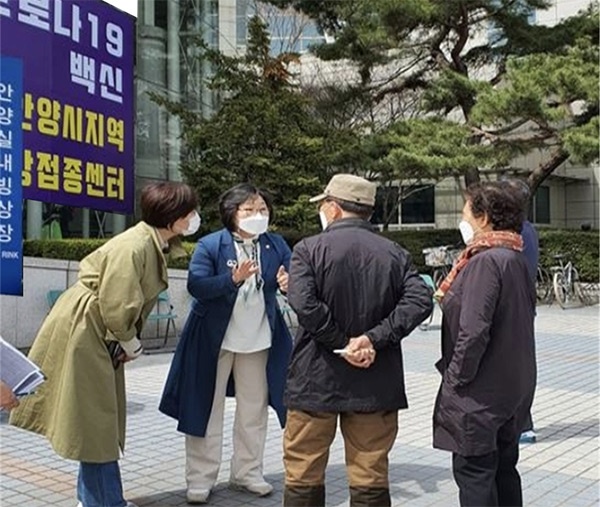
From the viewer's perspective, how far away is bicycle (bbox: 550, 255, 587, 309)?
51.7 feet

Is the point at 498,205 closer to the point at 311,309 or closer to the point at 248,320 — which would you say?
the point at 311,309

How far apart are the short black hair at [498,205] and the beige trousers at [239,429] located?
4.82 ft

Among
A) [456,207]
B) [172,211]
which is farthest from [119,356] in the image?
[456,207]

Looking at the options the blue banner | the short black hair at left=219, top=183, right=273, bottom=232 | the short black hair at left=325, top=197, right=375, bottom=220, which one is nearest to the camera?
the short black hair at left=325, top=197, right=375, bottom=220

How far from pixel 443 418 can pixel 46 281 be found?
7.41m

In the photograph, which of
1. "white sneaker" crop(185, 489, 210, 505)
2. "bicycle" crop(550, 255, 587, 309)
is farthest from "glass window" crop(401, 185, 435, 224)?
"white sneaker" crop(185, 489, 210, 505)

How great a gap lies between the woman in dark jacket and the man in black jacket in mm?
172

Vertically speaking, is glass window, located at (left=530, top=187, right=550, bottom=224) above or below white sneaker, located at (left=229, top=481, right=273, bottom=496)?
above

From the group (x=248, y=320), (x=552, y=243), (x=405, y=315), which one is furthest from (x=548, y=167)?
(x=405, y=315)

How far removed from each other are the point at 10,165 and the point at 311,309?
3676 mm

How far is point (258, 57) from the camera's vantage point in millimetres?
15531

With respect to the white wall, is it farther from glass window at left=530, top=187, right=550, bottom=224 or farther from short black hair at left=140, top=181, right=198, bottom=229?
glass window at left=530, top=187, right=550, bottom=224

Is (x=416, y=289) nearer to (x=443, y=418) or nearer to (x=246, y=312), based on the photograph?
(x=443, y=418)

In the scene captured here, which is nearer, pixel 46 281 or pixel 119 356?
pixel 119 356
